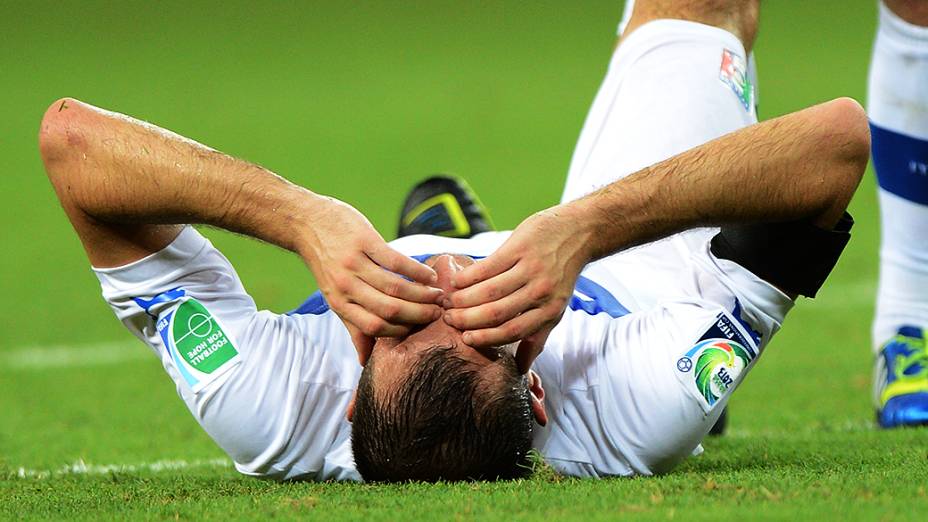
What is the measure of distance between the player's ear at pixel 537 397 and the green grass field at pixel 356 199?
4.6 inches

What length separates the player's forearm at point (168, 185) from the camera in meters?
2.58

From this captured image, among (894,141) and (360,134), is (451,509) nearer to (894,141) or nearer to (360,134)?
(894,141)

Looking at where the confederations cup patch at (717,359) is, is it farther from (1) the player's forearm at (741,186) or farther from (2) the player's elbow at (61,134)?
(2) the player's elbow at (61,134)

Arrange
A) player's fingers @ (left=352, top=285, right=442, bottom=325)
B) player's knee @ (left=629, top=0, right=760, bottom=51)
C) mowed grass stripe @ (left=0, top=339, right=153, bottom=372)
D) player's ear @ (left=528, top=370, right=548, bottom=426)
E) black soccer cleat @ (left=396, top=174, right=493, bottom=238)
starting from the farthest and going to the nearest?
mowed grass stripe @ (left=0, top=339, right=153, bottom=372) < black soccer cleat @ (left=396, top=174, right=493, bottom=238) < player's knee @ (left=629, top=0, right=760, bottom=51) < player's ear @ (left=528, top=370, right=548, bottom=426) < player's fingers @ (left=352, top=285, right=442, bottom=325)

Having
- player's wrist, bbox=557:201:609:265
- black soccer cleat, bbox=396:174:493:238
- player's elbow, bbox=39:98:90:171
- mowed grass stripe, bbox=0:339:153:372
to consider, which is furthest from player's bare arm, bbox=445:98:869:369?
mowed grass stripe, bbox=0:339:153:372

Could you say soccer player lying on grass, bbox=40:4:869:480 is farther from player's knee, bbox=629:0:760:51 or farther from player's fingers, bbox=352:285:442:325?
player's knee, bbox=629:0:760:51

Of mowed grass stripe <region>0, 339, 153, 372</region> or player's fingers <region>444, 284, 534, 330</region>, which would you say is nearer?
player's fingers <region>444, 284, 534, 330</region>

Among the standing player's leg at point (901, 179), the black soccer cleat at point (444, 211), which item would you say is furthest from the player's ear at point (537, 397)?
the standing player's leg at point (901, 179)

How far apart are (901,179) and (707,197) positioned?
150 cm

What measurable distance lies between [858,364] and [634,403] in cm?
216

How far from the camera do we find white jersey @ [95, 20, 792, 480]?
269cm

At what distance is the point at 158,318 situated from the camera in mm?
2785

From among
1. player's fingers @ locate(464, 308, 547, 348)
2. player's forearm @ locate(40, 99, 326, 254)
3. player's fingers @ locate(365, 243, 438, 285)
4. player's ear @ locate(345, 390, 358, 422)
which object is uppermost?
player's forearm @ locate(40, 99, 326, 254)

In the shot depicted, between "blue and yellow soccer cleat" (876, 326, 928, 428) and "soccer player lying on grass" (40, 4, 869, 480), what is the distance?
0.91 metres
